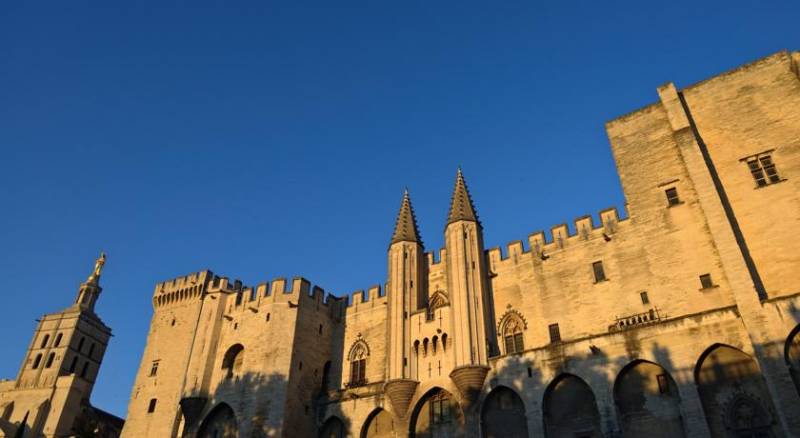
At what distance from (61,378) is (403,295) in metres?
34.4

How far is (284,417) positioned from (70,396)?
2874 centimetres

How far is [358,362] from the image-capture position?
3156 centimetres

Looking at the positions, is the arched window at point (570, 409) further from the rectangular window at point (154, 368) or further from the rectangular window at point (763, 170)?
the rectangular window at point (154, 368)

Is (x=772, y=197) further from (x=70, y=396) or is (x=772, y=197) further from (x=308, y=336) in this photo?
(x=70, y=396)

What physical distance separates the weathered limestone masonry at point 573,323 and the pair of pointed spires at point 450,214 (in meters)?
0.11

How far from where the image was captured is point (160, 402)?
103 feet

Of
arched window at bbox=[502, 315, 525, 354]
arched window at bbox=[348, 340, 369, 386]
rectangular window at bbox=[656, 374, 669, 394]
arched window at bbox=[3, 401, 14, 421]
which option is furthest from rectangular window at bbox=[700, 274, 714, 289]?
arched window at bbox=[3, 401, 14, 421]

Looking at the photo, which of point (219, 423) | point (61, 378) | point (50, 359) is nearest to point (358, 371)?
point (219, 423)

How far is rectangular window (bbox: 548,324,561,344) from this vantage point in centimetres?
2578

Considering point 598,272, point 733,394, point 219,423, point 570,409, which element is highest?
point 598,272

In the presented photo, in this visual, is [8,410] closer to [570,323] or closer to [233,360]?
[233,360]

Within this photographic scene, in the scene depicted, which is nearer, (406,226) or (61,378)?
(406,226)

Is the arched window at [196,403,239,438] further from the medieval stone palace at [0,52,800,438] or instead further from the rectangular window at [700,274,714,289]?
the rectangular window at [700,274,714,289]

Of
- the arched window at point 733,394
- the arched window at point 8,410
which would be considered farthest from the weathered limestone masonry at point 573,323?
the arched window at point 8,410
